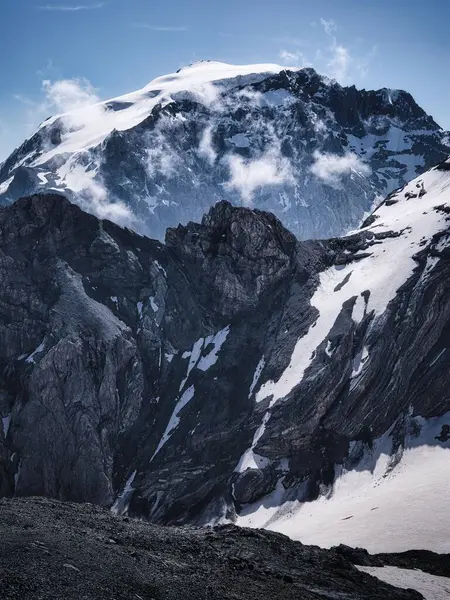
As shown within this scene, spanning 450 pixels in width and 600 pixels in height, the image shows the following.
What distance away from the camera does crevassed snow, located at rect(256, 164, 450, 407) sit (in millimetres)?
121750

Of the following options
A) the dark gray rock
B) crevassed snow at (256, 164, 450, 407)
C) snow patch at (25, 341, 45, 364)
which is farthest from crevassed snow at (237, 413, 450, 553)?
snow patch at (25, 341, 45, 364)

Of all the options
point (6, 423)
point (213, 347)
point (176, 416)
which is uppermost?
point (213, 347)

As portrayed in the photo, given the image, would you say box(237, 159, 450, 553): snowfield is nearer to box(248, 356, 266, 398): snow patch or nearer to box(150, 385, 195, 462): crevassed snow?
box(248, 356, 266, 398): snow patch

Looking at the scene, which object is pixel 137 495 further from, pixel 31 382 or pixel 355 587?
pixel 355 587

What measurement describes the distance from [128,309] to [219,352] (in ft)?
66.2

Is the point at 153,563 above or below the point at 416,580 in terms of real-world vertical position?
above

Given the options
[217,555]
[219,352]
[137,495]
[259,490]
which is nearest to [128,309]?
[219,352]

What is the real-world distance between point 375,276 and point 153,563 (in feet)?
287

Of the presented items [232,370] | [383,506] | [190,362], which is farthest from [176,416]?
[383,506]

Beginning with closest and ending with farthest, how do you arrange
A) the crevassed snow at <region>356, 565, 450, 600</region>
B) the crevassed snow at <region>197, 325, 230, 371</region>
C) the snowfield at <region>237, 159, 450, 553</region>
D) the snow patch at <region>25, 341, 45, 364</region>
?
the crevassed snow at <region>356, 565, 450, 600</region>, the snowfield at <region>237, 159, 450, 553</region>, the snow patch at <region>25, 341, 45, 364</region>, the crevassed snow at <region>197, 325, 230, 371</region>

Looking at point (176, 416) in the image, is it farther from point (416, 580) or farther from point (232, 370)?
point (416, 580)

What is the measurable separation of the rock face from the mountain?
792 inches

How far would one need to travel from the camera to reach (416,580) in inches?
2468

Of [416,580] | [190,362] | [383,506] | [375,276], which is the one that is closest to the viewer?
[416,580]
